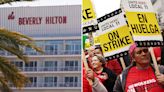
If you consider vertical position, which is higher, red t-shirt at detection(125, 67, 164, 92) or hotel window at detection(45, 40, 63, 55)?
red t-shirt at detection(125, 67, 164, 92)

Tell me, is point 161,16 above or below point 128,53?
above

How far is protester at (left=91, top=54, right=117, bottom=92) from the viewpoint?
805 centimetres

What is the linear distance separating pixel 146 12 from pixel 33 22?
6692 cm

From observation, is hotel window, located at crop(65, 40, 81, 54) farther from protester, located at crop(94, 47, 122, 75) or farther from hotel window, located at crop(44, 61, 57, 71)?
protester, located at crop(94, 47, 122, 75)

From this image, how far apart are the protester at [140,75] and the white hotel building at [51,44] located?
6084 cm

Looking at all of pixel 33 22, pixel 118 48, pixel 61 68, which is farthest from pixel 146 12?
pixel 33 22

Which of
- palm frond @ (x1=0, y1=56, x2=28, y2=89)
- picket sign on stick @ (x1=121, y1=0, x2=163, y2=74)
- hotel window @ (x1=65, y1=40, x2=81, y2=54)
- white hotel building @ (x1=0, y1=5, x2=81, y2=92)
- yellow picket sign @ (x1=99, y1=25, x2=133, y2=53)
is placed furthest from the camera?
hotel window @ (x1=65, y1=40, x2=81, y2=54)

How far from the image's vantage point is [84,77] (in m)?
8.23

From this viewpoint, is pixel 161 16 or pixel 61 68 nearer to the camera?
pixel 161 16

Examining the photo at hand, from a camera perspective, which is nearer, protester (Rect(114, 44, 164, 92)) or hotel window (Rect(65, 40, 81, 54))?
protester (Rect(114, 44, 164, 92))

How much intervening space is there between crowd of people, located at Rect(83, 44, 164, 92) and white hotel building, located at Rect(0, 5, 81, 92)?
6024cm

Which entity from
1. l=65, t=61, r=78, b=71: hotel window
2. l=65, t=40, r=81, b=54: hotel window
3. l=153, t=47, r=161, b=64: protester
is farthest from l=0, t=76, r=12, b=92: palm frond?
l=65, t=40, r=81, b=54: hotel window

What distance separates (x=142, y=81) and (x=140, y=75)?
96 mm

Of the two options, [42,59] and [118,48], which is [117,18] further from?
[42,59]
